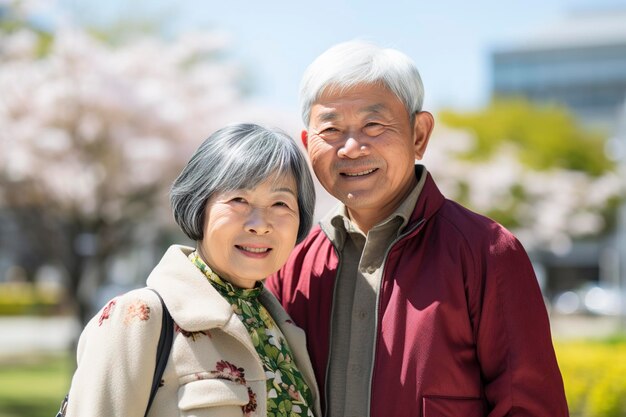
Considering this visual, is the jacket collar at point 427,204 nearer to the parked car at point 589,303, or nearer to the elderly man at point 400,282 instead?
the elderly man at point 400,282

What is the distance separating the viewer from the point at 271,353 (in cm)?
261

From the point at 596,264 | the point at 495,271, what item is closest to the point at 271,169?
the point at 495,271

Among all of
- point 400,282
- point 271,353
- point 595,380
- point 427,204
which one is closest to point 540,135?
point 595,380

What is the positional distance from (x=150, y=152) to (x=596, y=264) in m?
45.1

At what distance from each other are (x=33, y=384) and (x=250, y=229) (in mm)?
12154

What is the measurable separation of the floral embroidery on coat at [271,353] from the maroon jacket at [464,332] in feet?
0.75

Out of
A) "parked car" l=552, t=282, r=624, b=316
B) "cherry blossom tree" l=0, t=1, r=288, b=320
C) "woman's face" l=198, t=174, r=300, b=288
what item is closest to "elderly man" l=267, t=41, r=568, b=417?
"woman's face" l=198, t=174, r=300, b=288

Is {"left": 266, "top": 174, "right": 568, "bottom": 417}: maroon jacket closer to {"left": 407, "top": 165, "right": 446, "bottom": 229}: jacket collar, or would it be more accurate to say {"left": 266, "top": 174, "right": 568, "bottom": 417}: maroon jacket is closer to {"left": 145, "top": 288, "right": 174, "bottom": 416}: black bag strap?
{"left": 407, "top": 165, "right": 446, "bottom": 229}: jacket collar

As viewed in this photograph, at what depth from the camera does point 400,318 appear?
267 cm

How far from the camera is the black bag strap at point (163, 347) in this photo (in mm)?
2324

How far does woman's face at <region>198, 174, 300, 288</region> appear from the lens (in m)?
2.51

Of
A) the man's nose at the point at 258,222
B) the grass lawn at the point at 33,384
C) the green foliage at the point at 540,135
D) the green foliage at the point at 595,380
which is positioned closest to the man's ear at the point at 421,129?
the man's nose at the point at 258,222

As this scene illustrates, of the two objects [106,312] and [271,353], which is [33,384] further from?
[106,312]

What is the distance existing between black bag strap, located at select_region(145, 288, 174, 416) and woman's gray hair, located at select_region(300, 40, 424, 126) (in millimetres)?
874
